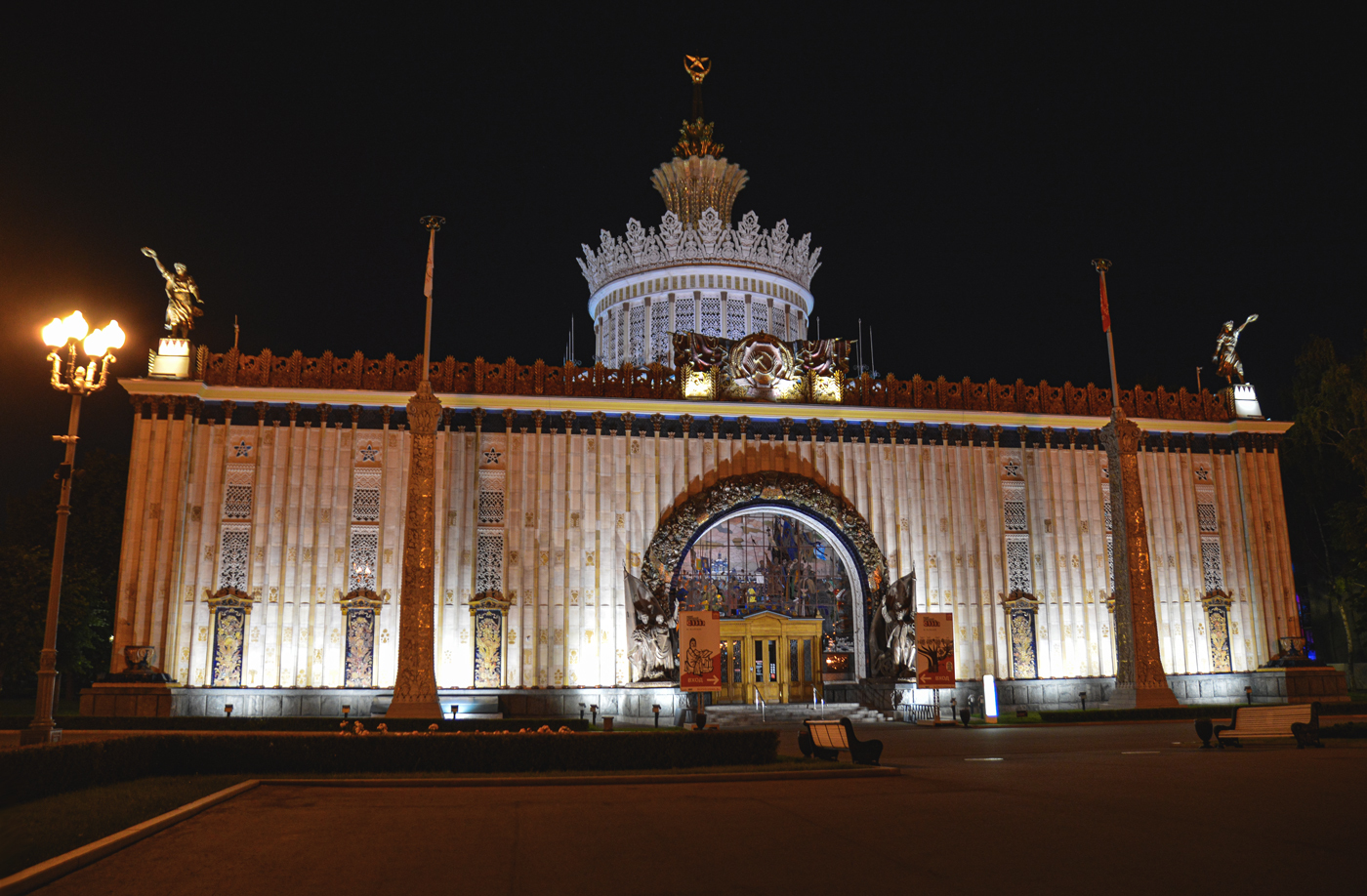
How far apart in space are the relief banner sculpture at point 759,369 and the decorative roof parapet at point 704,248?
23.8 feet

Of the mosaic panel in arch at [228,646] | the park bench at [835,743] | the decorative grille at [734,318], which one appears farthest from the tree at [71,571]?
the park bench at [835,743]

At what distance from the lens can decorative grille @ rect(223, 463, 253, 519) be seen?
31266mm

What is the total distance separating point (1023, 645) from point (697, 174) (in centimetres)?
2373

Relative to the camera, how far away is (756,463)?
34.6m

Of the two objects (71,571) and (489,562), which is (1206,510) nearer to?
(489,562)

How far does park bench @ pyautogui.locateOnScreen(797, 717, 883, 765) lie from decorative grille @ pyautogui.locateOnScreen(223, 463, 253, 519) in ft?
67.5

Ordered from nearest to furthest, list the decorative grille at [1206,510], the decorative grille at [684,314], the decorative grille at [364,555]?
1. the decorative grille at [364,555]
2. the decorative grille at [1206,510]
3. the decorative grille at [684,314]

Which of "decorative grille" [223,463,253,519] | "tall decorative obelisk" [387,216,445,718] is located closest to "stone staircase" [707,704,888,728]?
"tall decorative obelisk" [387,216,445,718]

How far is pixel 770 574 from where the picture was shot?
34906 mm

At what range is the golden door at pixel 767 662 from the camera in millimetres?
33906

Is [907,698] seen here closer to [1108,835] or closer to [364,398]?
[364,398]

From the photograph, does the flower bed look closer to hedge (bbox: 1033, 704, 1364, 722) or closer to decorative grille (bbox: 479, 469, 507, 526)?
hedge (bbox: 1033, 704, 1364, 722)

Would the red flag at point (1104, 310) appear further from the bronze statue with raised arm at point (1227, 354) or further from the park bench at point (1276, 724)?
the park bench at point (1276, 724)

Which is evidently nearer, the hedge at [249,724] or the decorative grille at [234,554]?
the hedge at [249,724]
